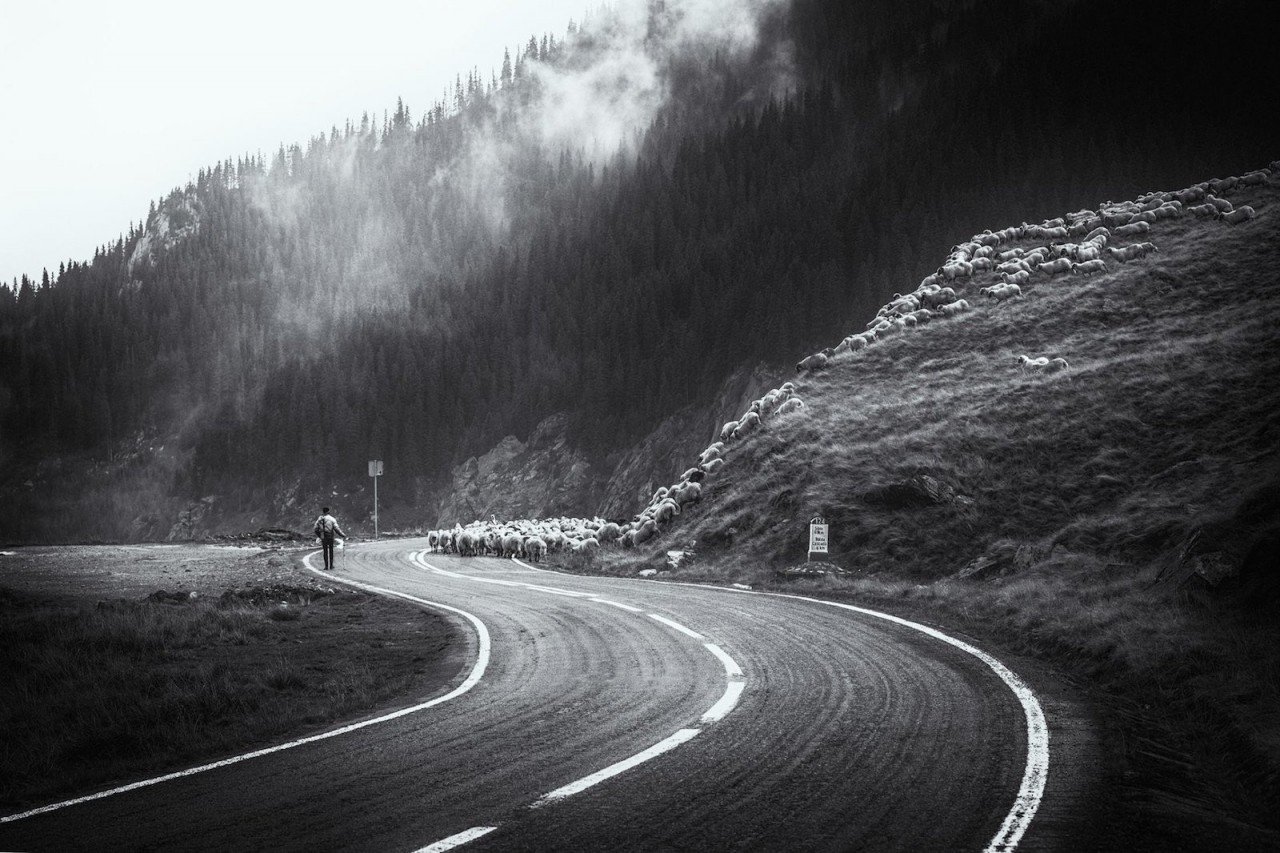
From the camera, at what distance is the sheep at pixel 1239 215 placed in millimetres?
34250

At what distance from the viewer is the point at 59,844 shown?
4.33m

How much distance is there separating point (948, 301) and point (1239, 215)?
13.0 m

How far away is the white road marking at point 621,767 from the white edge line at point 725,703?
43cm

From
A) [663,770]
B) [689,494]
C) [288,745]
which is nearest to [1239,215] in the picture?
[689,494]

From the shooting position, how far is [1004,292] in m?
33.3

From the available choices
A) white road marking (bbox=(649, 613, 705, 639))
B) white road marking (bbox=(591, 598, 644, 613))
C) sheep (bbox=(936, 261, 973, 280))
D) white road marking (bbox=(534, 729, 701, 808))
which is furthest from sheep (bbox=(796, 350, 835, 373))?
white road marking (bbox=(534, 729, 701, 808))

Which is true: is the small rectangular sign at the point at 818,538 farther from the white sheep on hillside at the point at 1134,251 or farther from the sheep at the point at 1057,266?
the white sheep on hillside at the point at 1134,251

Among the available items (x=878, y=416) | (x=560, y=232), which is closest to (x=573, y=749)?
(x=878, y=416)

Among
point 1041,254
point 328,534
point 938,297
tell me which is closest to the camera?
point 328,534

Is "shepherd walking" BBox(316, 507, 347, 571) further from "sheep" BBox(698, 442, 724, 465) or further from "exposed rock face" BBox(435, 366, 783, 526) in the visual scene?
"exposed rock face" BBox(435, 366, 783, 526)

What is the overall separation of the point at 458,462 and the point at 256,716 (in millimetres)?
78290

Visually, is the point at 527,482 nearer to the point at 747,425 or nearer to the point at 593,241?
the point at 593,241

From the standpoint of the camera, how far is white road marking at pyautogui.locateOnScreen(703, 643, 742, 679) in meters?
8.50

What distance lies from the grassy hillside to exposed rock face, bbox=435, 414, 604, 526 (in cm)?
3839
